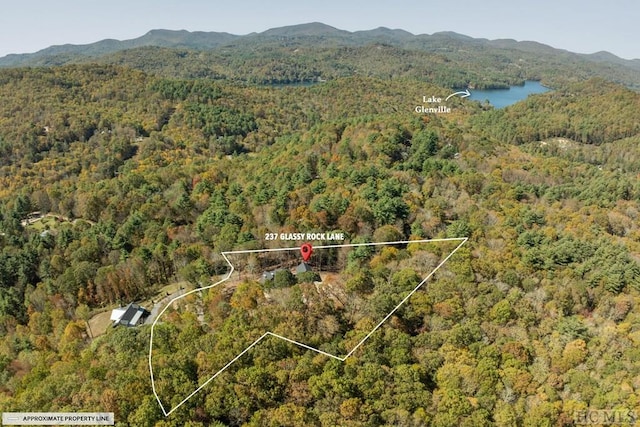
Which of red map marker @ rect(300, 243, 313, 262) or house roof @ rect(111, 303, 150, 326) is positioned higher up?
red map marker @ rect(300, 243, 313, 262)

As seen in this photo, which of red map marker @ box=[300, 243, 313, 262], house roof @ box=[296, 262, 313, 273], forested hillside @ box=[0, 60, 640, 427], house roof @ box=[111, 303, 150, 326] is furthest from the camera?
red map marker @ box=[300, 243, 313, 262]

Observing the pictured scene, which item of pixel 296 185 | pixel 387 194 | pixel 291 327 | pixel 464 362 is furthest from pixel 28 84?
pixel 464 362

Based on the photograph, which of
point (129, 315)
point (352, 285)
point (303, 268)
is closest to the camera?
point (352, 285)

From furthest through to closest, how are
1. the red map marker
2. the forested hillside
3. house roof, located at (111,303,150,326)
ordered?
the red map marker, house roof, located at (111,303,150,326), the forested hillside

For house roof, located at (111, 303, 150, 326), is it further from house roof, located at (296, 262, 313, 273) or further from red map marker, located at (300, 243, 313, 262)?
red map marker, located at (300, 243, 313, 262)

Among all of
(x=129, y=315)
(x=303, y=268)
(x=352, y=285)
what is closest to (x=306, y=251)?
(x=303, y=268)

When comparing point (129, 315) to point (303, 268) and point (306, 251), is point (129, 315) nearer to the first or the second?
point (303, 268)

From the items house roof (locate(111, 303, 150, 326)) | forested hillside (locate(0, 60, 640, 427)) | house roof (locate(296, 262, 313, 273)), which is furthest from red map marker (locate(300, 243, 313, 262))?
house roof (locate(111, 303, 150, 326))

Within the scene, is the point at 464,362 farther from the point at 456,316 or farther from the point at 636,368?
the point at 636,368
